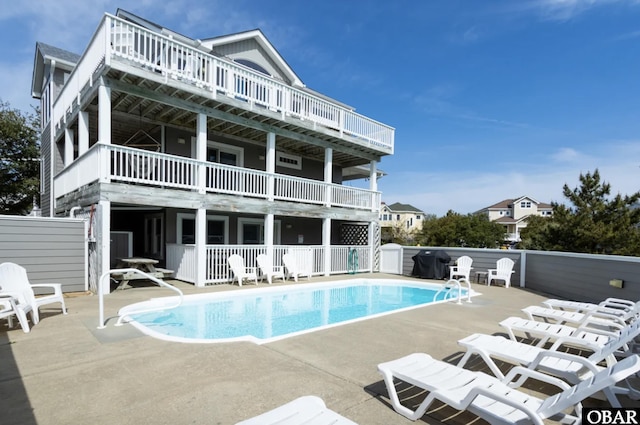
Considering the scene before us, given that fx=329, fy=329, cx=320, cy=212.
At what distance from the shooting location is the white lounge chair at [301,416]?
2.12 meters

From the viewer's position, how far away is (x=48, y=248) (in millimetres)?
7945

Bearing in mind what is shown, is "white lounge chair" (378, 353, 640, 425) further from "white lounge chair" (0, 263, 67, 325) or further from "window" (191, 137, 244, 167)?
"window" (191, 137, 244, 167)

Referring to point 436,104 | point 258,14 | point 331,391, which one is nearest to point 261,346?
point 331,391

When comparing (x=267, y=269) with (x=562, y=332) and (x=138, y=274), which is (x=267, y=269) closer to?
(x=138, y=274)

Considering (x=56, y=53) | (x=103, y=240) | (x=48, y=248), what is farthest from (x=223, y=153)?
(x=56, y=53)

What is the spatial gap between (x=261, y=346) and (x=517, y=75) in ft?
59.5

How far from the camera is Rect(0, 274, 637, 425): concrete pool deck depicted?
2.88 metres

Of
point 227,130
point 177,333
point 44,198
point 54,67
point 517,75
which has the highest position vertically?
point 517,75

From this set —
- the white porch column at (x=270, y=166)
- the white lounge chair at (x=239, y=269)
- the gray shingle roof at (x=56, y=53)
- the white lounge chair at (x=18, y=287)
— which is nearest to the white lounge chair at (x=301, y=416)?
the white lounge chair at (x=18, y=287)

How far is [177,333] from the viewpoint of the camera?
6105mm

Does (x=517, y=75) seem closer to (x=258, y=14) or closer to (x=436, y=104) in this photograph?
(x=436, y=104)

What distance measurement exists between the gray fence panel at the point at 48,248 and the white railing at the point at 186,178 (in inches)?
57.9

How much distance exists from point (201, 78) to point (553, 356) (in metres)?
10.7

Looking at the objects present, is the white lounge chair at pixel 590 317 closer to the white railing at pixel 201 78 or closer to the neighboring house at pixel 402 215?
the white railing at pixel 201 78
